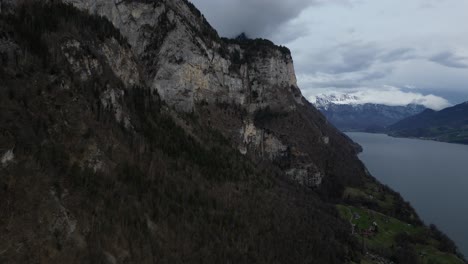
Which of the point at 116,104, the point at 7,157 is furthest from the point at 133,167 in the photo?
the point at 7,157

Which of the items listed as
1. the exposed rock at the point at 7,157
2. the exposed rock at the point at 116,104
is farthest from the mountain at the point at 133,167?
the exposed rock at the point at 116,104

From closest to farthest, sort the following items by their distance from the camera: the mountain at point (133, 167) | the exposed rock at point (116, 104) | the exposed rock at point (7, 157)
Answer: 1. the exposed rock at point (7, 157)
2. the mountain at point (133, 167)
3. the exposed rock at point (116, 104)

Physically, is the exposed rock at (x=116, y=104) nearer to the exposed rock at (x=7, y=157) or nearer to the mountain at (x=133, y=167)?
the mountain at (x=133, y=167)

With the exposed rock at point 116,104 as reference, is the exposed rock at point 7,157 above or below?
below

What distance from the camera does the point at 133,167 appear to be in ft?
354

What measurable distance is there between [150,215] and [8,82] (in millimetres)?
41055

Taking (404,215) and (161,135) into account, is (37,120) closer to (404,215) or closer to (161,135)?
(161,135)

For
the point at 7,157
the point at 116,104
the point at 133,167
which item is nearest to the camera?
the point at 7,157

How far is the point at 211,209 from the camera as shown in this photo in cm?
11944

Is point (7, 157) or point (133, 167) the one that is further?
point (133, 167)

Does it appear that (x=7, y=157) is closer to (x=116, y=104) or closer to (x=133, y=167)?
(x=133, y=167)

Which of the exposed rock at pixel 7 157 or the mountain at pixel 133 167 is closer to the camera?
the exposed rock at pixel 7 157

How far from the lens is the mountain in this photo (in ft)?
248

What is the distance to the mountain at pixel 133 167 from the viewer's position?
2977 inches
